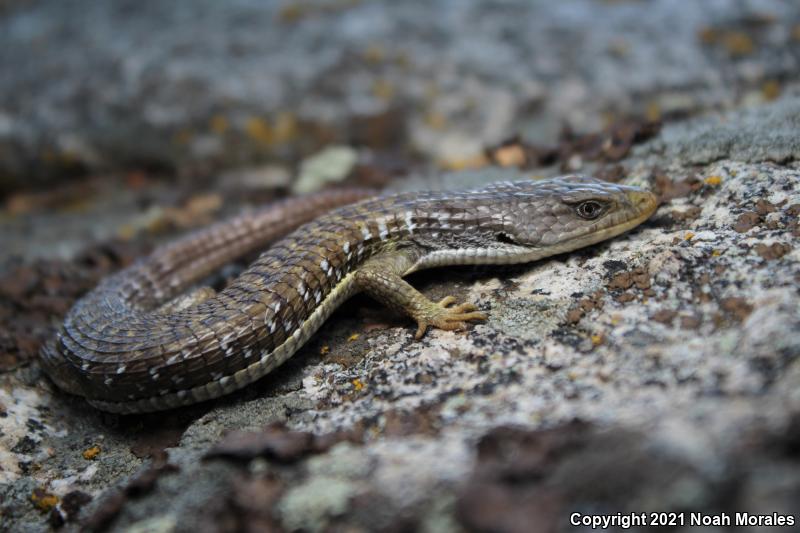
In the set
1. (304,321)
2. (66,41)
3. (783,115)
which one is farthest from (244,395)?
(66,41)

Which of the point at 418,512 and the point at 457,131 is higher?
the point at 457,131

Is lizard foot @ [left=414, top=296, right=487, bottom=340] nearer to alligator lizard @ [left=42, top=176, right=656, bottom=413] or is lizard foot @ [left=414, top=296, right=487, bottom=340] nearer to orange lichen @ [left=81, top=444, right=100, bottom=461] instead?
alligator lizard @ [left=42, top=176, right=656, bottom=413]

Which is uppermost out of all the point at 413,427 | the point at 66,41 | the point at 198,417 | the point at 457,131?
the point at 66,41

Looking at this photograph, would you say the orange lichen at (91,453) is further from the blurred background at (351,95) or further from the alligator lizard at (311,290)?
the blurred background at (351,95)

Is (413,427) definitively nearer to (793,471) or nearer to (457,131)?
(793,471)

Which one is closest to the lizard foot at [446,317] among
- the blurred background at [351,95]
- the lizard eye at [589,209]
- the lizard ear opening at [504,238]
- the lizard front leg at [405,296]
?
the lizard front leg at [405,296]

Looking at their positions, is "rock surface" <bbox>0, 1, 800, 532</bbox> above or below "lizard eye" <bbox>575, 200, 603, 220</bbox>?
below

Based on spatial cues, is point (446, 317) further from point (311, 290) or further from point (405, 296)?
point (311, 290)

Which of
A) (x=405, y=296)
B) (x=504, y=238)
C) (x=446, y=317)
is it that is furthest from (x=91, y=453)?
(x=504, y=238)

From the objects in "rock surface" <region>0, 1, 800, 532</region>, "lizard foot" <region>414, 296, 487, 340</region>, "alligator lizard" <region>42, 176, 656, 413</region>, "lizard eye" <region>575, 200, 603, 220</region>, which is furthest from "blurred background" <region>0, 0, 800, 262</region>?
"lizard foot" <region>414, 296, 487, 340</region>
